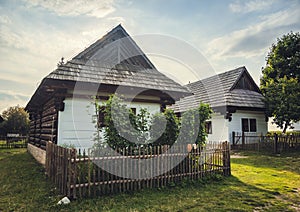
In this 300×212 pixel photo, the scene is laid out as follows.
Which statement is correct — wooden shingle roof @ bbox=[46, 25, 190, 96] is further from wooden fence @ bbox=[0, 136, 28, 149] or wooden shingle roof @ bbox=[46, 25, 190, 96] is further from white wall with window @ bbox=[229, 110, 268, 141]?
wooden fence @ bbox=[0, 136, 28, 149]

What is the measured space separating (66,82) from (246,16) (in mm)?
8170

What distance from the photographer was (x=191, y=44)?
10.6 m

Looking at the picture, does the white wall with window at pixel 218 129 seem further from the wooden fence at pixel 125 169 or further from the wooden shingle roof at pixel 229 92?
the wooden fence at pixel 125 169

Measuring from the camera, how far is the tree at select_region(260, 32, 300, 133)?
16156mm

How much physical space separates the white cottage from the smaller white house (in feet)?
25.0

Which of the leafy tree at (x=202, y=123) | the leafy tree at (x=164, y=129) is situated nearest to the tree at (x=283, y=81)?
the leafy tree at (x=202, y=123)

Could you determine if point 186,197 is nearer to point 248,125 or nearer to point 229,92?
point 229,92

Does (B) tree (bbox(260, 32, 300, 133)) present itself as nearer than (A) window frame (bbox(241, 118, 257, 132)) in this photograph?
Yes

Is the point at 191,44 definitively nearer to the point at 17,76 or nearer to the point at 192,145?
the point at 192,145

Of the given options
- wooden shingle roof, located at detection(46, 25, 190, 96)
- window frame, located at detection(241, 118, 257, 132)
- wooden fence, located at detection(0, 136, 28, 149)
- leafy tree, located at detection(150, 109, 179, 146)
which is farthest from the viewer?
wooden fence, located at detection(0, 136, 28, 149)

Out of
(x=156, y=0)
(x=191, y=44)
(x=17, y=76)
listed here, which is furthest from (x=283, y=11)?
(x=17, y=76)

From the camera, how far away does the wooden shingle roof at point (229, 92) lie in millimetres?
17141

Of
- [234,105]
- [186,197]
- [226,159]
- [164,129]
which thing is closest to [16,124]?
[234,105]

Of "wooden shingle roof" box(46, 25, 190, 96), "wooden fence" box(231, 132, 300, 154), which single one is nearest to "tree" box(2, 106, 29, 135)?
"wooden shingle roof" box(46, 25, 190, 96)
